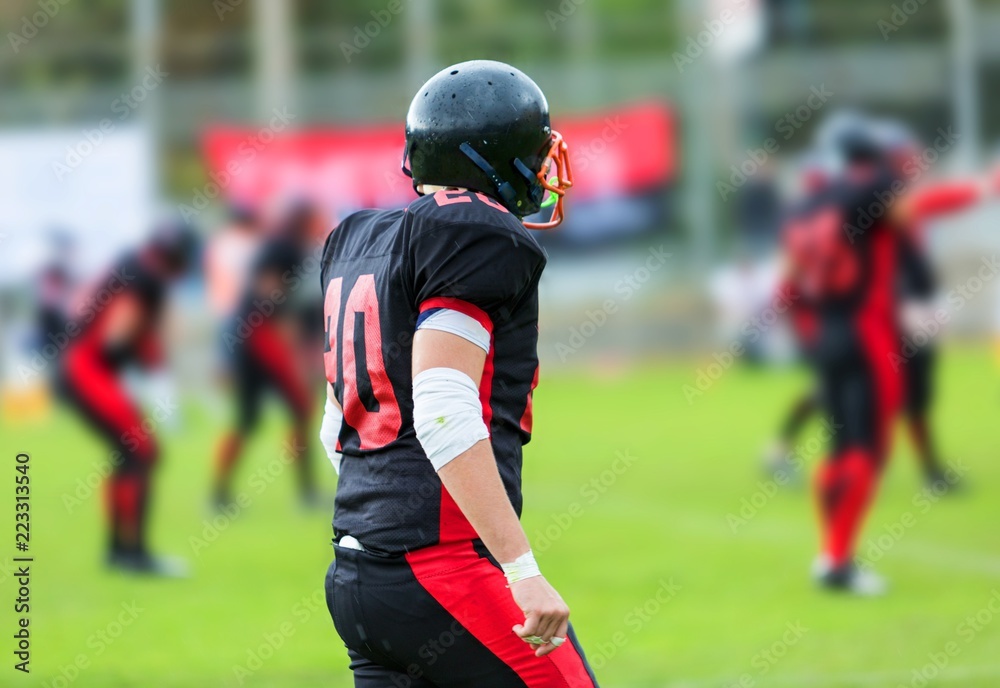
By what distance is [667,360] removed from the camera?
71.5 ft

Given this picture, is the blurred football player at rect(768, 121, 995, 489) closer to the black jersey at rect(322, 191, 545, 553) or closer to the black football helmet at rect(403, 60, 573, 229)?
the black football helmet at rect(403, 60, 573, 229)

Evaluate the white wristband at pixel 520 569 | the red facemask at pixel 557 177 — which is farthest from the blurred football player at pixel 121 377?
the white wristband at pixel 520 569

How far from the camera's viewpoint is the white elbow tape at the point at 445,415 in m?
2.40

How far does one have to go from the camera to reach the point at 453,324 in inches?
95.0

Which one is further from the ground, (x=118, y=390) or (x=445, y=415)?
(x=445, y=415)

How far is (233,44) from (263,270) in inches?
581

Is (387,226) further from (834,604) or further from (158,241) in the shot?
(158,241)

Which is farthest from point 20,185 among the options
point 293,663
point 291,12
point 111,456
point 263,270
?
point 293,663

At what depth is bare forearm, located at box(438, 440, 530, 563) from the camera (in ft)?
7.94

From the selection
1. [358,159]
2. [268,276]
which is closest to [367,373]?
[268,276]

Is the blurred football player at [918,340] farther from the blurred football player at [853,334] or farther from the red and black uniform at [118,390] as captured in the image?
the red and black uniform at [118,390]

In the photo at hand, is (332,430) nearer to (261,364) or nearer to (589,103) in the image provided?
(261,364)

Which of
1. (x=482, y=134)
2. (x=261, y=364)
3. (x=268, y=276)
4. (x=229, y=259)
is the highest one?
(x=482, y=134)

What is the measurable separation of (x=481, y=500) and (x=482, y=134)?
0.76 metres
